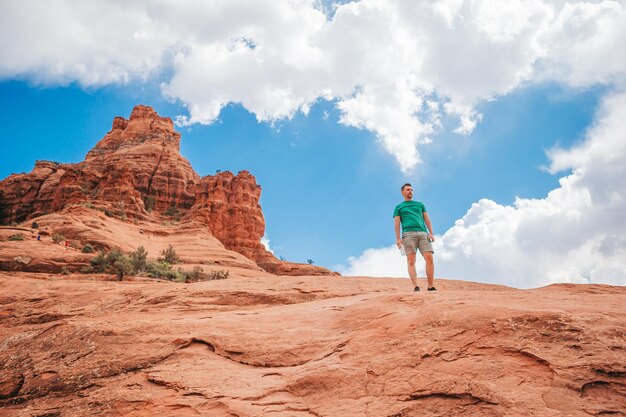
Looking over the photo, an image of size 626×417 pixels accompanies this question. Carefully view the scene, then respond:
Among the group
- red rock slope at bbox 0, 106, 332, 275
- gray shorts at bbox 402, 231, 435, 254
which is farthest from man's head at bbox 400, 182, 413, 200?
red rock slope at bbox 0, 106, 332, 275

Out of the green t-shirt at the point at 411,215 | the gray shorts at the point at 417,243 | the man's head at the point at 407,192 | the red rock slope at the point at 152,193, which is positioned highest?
the red rock slope at the point at 152,193

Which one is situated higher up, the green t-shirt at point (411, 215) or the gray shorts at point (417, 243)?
the green t-shirt at point (411, 215)

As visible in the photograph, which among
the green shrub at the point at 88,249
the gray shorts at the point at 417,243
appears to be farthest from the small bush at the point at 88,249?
the gray shorts at the point at 417,243

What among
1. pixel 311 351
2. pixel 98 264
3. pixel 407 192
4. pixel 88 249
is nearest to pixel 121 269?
pixel 98 264

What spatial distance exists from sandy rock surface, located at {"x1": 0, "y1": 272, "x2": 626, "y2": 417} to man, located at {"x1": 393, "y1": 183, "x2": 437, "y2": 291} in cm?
148

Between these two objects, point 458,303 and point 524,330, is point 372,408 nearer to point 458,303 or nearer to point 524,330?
point 524,330

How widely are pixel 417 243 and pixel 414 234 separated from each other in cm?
22

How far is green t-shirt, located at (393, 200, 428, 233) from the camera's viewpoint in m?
8.61

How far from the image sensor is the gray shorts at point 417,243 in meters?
8.48

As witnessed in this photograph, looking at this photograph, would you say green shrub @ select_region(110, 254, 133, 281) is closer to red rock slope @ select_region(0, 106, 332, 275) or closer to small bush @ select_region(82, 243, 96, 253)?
small bush @ select_region(82, 243, 96, 253)

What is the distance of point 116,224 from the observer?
4716 cm

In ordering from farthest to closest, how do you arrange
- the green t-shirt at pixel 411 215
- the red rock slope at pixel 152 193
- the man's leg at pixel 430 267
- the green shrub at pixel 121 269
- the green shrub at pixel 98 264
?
the red rock slope at pixel 152 193
the green shrub at pixel 98 264
the green shrub at pixel 121 269
the green t-shirt at pixel 411 215
the man's leg at pixel 430 267

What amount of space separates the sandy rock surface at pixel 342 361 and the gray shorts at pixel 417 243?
1636mm

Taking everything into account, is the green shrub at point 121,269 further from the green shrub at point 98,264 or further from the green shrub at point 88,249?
the green shrub at point 88,249
